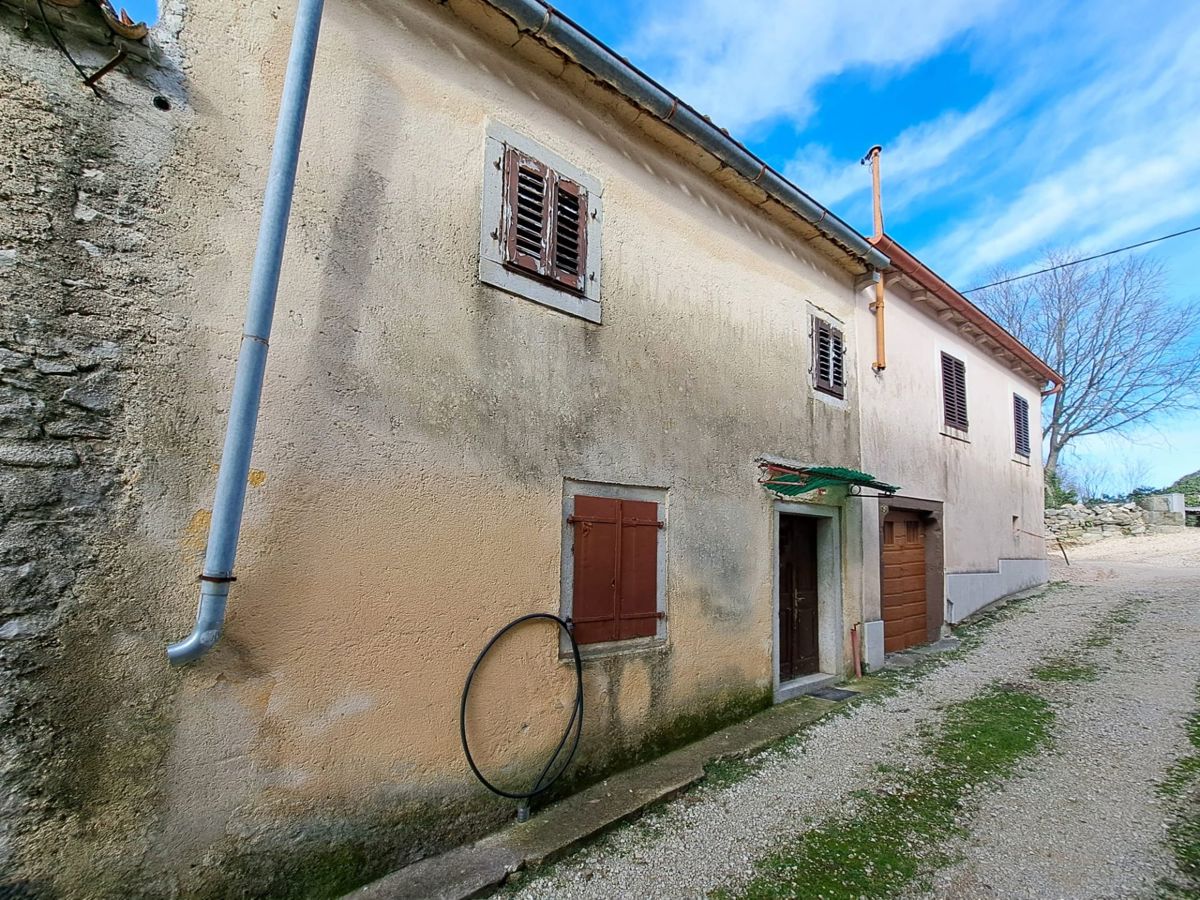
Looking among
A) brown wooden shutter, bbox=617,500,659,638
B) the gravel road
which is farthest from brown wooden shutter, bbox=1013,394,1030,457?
brown wooden shutter, bbox=617,500,659,638

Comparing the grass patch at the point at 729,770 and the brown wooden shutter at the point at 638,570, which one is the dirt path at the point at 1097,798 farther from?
the brown wooden shutter at the point at 638,570

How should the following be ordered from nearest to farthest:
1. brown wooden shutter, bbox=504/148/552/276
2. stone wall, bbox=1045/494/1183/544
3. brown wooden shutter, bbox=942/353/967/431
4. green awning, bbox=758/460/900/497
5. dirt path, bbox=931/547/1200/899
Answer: dirt path, bbox=931/547/1200/899
brown wooden shutter, bbox=504/148/552/276
green awning, bbox=758/460/900/497
brown wooden shutter, bbox=942/353/967/431
stone wall, bbox=1045/494/1183/544

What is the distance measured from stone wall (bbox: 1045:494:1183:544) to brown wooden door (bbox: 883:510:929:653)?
1362cm

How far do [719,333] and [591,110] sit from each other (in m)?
2.15

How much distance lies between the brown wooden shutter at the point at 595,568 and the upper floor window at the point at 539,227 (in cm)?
144

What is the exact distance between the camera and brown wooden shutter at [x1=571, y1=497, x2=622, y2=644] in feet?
13.9

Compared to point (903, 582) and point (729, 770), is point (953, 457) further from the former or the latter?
point (729, 770)

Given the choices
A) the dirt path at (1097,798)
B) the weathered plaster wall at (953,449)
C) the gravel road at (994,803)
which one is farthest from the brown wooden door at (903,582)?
the dirt path at (1097,798)

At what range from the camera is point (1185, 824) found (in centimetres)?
359

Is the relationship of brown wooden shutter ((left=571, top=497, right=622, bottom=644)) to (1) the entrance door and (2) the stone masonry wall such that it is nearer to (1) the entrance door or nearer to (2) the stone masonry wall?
(2) the stone masonry wall

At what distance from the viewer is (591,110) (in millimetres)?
4746

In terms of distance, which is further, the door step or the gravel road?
the door step

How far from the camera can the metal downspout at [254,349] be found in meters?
2.66

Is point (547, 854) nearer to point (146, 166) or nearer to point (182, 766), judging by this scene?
point (182, 766)
